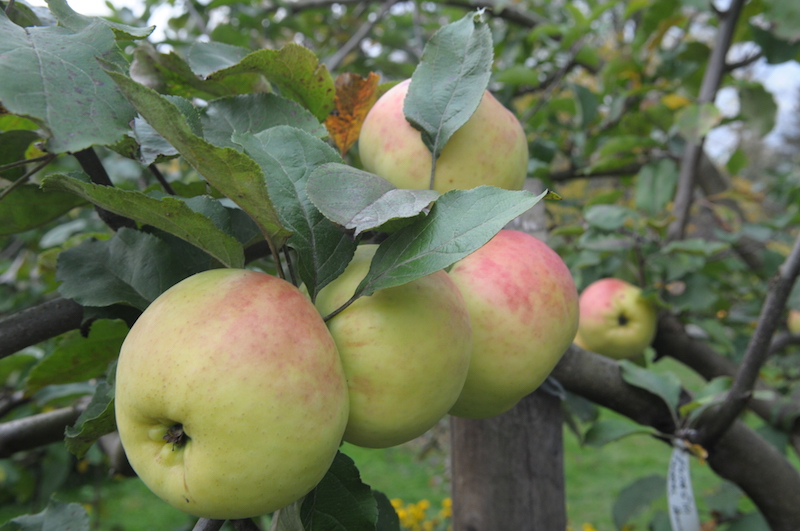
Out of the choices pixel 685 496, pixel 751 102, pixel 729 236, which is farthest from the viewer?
pixel 751 102

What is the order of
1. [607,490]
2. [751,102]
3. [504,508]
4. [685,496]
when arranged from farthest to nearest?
[607,490]
[751,102]
[504,508]
[685,496]

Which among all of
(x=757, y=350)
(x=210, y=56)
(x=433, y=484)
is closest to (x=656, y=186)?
(x=757, y=350)

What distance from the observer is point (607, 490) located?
3.26 meters

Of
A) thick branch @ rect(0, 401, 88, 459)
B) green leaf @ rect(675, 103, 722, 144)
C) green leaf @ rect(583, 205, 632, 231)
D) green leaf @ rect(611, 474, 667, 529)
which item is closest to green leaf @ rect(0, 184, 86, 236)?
thick branch @ rect(0, 401, 88, 459)

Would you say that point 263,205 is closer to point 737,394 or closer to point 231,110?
point 231,110

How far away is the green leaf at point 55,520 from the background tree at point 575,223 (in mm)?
124

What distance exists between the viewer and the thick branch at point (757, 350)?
90 centimetres

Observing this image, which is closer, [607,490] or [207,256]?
[207,256]

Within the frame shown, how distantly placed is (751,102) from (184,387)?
199 cm

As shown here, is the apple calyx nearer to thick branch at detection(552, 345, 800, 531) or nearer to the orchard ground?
thick branch at detection(552, 345, 800, 531)

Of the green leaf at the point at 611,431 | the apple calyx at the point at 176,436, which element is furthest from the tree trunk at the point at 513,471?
the apple calyx at the point at 176,436

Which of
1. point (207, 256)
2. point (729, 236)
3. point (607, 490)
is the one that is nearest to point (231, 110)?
point (207, 256)

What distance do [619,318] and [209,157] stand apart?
1283 millimetres

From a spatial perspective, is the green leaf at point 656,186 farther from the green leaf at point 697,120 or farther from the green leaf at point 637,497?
the green leaf at point 637,497
